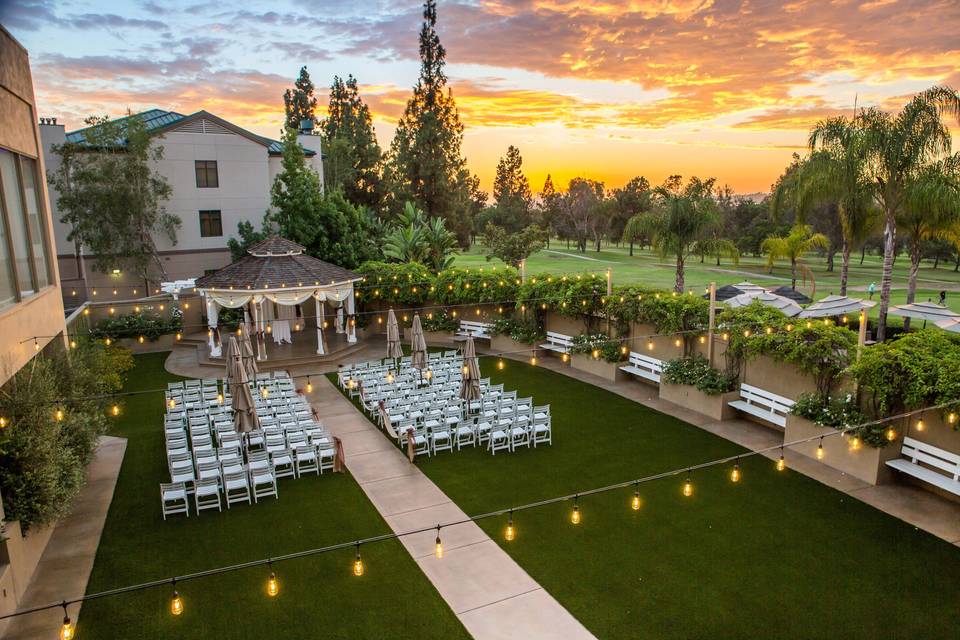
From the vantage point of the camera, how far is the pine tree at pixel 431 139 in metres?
52.5

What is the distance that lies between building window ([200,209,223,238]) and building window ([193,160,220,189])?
143 centimetres

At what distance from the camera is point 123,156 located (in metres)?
29.6

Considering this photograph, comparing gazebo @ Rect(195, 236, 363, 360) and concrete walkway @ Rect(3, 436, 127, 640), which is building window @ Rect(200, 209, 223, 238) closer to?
gazebo @ Rect(195, 236, 363, 360)

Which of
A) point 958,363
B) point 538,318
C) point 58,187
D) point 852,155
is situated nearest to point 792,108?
point 852,155

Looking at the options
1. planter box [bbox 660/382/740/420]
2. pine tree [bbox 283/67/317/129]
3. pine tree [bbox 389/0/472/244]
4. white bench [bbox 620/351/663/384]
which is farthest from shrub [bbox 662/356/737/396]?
pine tree [bbox 283/67/317/129]

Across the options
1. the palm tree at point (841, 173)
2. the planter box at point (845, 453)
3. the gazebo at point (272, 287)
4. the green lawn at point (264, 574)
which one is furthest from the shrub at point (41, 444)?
the palm tree at point (841, 173)

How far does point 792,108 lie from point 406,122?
33.0 meters

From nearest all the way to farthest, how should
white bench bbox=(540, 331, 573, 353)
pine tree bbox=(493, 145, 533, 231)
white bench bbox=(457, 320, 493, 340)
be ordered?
1. white bench bbox=(540, 331, 573, 353)
2. white bench bbox=(457, 320, 493, 340)
3. pine tree bbox=(493, 145, 533, 231)

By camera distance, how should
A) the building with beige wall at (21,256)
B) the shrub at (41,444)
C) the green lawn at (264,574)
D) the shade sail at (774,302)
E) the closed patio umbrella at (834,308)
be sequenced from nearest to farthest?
the green lawn at (264,574) → the shrub at (41,444) → the building with beige wall at (21,256) → the closed patio umbrella at (834,308) → the shade sail at (774,302)

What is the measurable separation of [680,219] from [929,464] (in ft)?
58.0

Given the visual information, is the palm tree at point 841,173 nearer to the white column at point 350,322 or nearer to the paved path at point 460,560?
the paved path at point 460,560

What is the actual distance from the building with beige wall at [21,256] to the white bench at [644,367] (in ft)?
52.2

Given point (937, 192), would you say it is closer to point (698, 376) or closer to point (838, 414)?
point (698, 376)

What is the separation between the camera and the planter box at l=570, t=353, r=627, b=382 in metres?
20.7
